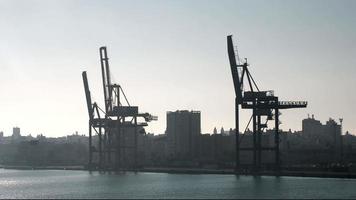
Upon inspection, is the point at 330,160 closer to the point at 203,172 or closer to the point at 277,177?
the point at 203,172

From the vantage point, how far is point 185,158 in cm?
18738

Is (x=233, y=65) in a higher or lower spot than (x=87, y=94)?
higher

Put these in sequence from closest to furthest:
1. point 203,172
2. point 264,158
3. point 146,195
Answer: point 146,195, point 203,172, point 264,158

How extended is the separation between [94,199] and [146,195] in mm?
7020

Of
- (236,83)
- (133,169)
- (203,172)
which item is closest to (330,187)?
(236,83)

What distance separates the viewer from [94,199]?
2830 inches

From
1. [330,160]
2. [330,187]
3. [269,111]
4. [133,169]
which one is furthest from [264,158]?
[330,187]

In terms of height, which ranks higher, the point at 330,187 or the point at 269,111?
the point at 269,111

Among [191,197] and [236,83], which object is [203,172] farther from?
[191,197]

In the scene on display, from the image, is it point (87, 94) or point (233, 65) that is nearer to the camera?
point (233, 65)

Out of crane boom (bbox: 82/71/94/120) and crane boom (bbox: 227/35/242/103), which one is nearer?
crane boom (bbox: 227/35/242/103)

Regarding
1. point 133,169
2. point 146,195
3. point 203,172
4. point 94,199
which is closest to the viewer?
point 94,199

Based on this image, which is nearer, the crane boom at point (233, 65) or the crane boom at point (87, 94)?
the crane boom at point (233, 65)

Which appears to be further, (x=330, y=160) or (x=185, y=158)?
(x=185, y=158)
